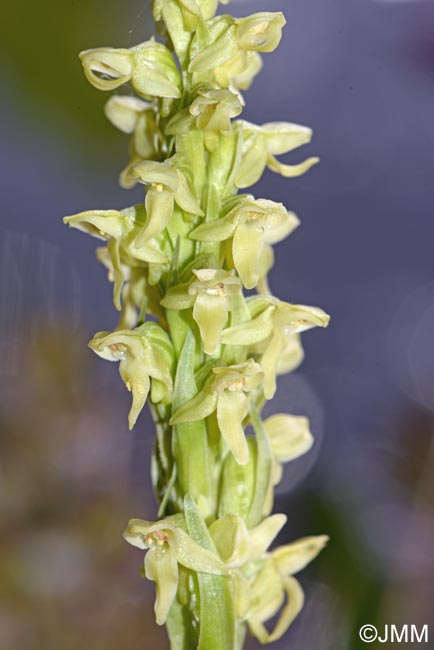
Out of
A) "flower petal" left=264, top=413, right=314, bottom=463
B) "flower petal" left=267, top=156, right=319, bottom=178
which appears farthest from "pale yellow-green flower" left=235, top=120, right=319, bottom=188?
"flower petal" left=264, top=413, right=314, bottom=463

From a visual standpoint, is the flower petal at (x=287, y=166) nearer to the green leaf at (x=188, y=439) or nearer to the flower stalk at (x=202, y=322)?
the flower stalk at (x=202, y=322)

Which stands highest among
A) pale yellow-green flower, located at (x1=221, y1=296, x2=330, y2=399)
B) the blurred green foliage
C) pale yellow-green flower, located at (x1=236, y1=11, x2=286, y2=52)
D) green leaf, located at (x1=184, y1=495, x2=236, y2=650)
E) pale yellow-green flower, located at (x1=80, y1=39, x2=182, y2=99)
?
the blurred green foliage

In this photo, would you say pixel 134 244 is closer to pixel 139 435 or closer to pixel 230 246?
pixel 230 246

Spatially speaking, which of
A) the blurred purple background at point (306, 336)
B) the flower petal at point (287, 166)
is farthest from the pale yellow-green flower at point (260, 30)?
the blurred purple background at point (306, 336)

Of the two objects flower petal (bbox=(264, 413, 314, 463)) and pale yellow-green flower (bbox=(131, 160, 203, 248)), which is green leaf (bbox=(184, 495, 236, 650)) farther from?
pale yellow-green flower (bbox=(131, 160, 203, 248))

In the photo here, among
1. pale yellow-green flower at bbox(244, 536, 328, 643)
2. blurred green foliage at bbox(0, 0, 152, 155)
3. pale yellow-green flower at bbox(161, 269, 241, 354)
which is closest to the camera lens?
pale yellow-green flower at bbox(161, 269, 241, 354)

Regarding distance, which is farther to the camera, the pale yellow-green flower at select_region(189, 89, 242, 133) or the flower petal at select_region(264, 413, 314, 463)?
the flower petal at select_region(264, 413, 314, 463)

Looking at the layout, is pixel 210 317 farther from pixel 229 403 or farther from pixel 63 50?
pixel 63 50
